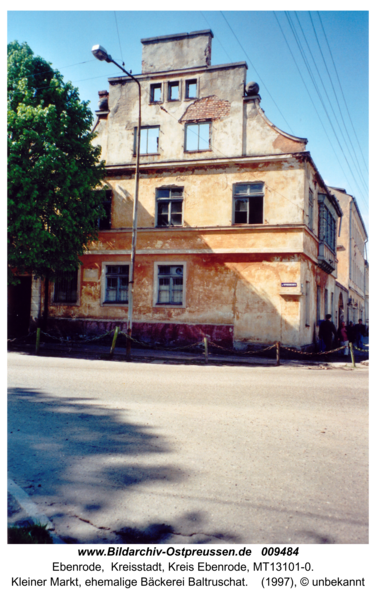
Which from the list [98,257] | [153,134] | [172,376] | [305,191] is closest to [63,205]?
[98,257]

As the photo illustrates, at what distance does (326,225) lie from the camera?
22.0 m

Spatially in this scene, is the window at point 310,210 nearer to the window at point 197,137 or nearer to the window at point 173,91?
the window at point 197,137

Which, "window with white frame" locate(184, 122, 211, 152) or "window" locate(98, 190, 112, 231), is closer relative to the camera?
"window with white frame" locate(184, 122, 211, 152)

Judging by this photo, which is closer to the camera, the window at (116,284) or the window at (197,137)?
the window at (197,137)

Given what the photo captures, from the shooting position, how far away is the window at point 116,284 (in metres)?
19.5

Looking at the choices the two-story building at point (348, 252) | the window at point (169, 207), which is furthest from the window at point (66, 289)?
the two-story building at point (348, 252)

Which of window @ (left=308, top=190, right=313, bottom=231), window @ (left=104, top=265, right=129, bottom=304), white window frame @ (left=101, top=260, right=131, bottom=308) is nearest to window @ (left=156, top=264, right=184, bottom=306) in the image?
window @ (left=104, top=265, right=129, bottom=304)

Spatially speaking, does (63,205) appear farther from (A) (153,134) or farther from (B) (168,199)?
(A) (153,134)

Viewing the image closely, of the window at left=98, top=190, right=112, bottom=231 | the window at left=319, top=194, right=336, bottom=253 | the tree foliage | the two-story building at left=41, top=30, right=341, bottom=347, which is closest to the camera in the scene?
the tree foliage

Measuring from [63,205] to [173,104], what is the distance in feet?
24.2

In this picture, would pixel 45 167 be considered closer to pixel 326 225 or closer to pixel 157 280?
pixel 157 280

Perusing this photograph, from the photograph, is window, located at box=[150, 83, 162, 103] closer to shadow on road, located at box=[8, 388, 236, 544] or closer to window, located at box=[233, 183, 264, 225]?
window, located at box=[233, 183, 264, 225]

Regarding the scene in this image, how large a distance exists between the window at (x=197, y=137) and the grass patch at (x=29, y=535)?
17.5 metres

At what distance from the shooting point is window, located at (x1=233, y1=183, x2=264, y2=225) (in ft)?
58.4
